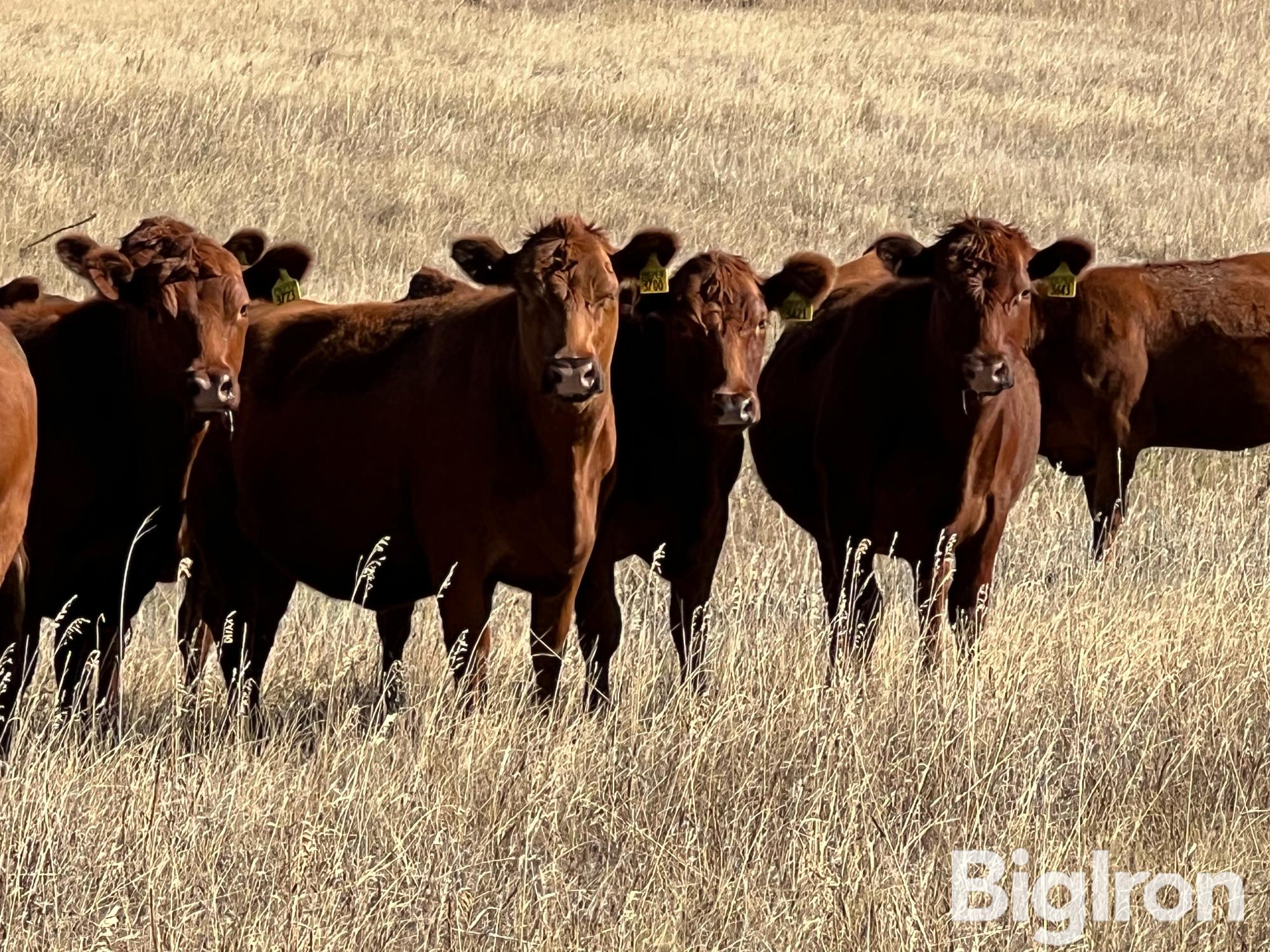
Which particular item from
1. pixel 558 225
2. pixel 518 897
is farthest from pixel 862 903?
pixel 558 225

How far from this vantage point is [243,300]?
249 inches

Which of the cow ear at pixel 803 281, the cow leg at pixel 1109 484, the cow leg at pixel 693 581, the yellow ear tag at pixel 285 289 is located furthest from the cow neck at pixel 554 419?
the cow leg at pixel 1109 484

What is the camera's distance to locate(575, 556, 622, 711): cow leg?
6.90m

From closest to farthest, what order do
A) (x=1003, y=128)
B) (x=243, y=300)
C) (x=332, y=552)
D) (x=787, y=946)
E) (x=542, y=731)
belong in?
(x=787, y=946)
(x=542, y=731)
(x=243, y=300)
(x=332, y=552)
(x=1003, y=128)

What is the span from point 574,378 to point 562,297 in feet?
1.20

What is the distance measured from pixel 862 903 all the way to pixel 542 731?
1638mm

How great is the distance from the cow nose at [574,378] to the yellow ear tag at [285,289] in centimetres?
158

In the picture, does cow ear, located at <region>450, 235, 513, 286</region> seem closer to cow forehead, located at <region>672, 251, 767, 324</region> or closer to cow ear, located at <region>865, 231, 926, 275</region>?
cow forehead, located at <region>672, 251, 767, 324</region>

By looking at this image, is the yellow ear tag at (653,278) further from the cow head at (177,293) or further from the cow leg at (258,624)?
the cow leg at (258,624)

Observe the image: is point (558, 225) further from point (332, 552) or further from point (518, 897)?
A: point (518, 897)

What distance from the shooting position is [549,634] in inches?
254

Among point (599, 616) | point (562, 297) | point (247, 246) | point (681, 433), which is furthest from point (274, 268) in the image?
point (599, 616)

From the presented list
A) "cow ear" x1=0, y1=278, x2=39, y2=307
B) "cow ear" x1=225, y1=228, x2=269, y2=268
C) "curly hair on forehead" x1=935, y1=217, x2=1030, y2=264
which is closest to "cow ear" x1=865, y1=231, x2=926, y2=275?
"curly hair on forehead" x1=935, y1=217, x2=1030, y2=264

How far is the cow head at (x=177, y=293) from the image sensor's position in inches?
244
